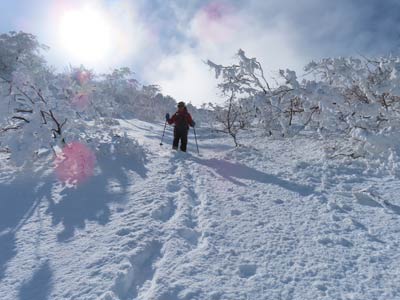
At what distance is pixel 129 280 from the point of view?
4.51m

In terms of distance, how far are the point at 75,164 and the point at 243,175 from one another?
3625mm

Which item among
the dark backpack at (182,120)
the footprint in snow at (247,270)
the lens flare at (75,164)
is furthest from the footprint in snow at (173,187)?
the dark backpack at (182,120)

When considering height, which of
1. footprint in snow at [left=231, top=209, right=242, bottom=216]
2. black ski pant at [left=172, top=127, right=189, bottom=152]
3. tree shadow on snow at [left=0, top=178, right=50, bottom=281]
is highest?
black ski pant at [left=172, top=127, right=189, bottom=152]

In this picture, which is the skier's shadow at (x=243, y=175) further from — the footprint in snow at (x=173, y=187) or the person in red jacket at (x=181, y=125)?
the person in red jacket at (x=181, y=125)

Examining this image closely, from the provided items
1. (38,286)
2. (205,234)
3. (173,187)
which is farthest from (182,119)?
(38,286)

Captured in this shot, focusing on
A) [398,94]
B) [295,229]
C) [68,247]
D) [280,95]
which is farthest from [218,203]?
[280,95]

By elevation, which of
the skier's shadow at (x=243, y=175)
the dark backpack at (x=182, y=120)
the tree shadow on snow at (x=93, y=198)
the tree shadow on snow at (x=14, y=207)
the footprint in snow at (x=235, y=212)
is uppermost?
the dark backpack at (x=182, y=120)

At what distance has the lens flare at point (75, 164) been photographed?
8.28 metres

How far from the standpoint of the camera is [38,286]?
14.5ft

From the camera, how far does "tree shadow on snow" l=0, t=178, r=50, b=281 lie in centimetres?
530

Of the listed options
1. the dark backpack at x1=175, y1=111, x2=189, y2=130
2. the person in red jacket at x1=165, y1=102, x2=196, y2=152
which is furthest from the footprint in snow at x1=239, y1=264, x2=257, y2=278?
the dark backpack at x1=175, y1=111, x2=189, y2=130

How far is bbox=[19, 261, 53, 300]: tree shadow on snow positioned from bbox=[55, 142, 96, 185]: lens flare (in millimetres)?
3383

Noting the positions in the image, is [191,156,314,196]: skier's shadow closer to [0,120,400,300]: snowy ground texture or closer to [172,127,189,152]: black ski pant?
[0,120,400,300]: snowy ground texture

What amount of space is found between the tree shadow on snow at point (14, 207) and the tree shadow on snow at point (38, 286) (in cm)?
39
